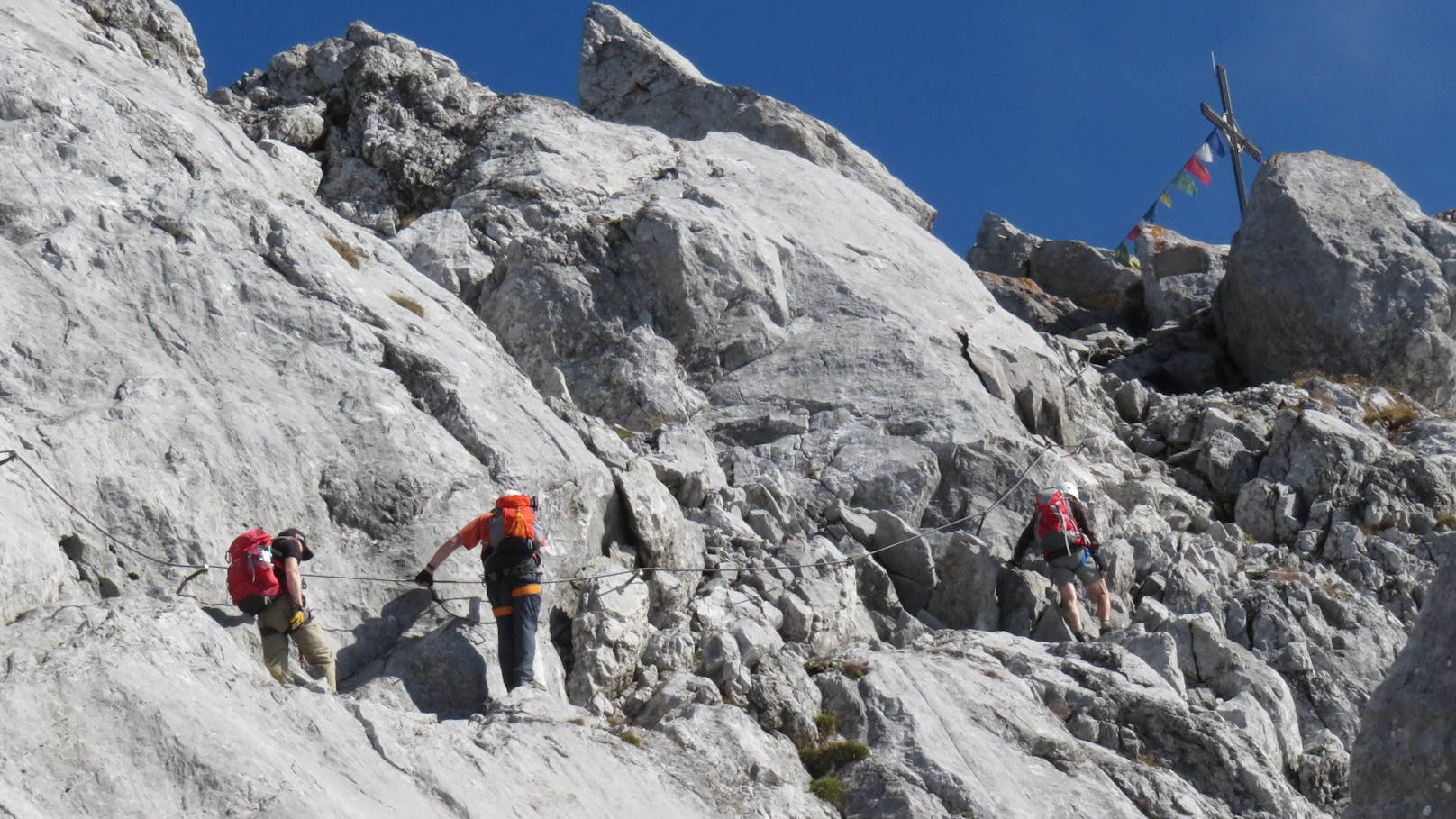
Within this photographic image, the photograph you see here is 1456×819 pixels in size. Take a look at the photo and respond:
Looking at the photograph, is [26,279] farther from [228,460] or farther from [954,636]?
[954,636]

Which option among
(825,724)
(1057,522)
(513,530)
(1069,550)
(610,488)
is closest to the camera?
(513,530)

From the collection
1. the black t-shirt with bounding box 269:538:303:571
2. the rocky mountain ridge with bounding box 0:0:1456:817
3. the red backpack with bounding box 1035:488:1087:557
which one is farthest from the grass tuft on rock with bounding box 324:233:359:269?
the red backpack with bounding box 1035:488:1087:557

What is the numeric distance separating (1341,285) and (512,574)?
2496cm

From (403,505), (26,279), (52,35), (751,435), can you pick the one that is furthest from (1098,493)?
(52,35)

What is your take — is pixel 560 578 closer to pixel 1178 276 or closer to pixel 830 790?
pixel 830 790

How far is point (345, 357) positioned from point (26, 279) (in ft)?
11.8

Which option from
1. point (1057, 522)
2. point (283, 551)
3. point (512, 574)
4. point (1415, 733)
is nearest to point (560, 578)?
point (512, 574)

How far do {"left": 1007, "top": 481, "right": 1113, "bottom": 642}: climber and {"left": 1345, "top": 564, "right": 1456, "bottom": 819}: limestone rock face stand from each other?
9.59 m

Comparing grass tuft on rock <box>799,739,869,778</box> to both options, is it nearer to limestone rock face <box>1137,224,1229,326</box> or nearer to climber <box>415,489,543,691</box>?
climber <box>415,489,543,691</box>

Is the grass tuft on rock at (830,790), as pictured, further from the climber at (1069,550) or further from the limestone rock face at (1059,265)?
the limestone rock face at (1059,265)

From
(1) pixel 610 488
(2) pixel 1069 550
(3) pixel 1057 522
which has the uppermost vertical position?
(3) pixel 1057 522

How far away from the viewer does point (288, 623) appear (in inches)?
547

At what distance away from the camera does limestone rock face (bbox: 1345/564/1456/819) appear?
9781 millimetres

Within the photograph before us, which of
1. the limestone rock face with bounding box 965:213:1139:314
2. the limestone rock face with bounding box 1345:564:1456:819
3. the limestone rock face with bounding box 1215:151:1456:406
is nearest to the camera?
the limestone rock face with bounding box 1345:564:1456:819
